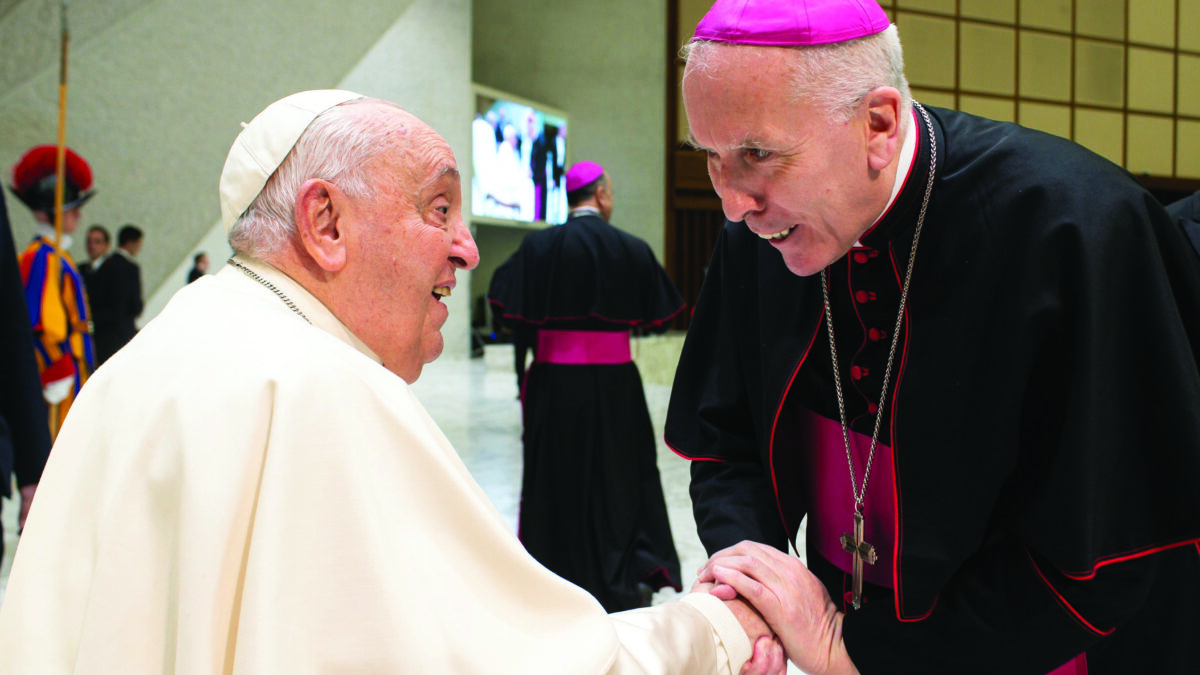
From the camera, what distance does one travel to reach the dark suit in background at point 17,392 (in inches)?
108

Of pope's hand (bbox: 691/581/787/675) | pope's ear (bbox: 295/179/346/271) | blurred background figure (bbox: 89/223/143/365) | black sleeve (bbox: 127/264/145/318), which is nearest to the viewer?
pope's ear (bbox: 295/179/346/271)

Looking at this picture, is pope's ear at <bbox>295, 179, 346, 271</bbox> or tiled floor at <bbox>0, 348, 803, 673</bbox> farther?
tiled floor at <bbox>0, 348, 803, 673</bbox>

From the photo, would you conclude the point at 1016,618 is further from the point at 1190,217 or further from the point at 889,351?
the point at 1190,217

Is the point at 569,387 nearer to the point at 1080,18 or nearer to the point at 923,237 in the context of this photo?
the point at 923,237

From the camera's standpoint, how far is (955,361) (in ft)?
4.56

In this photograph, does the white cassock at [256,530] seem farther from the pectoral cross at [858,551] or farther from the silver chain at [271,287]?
the pectoral cross at [858,551]

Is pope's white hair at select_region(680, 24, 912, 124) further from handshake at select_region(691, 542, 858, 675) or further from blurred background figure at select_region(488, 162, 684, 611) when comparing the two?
blurred background figure at select_region(488, 162, 684, 611)

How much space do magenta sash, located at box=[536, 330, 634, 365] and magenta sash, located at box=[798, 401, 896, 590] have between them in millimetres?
3075

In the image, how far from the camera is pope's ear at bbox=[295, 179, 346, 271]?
1362 millimetres

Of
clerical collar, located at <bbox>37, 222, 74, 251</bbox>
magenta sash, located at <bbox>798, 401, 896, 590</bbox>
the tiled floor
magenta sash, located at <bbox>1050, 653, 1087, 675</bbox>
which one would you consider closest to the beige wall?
the tiled floor

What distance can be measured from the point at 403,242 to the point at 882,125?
0.74 m

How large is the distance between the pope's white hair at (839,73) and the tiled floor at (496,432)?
8.48 feet

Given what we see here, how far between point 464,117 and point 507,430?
259 inches

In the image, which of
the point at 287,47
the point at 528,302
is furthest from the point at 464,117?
the point at 528,302
